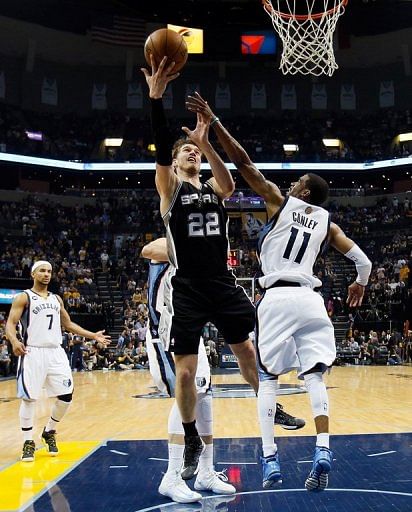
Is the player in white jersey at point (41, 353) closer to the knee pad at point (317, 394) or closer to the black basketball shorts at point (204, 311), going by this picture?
the black basketball shorts at point (204, 311)

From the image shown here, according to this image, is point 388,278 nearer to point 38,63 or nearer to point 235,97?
point 235,97

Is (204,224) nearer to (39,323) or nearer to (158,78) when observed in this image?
(158,78)

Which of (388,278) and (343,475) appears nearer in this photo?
(343,475)

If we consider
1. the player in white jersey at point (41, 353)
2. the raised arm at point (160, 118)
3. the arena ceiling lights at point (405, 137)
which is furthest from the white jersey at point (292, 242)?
the arena ceiling lights at point (405, 137)

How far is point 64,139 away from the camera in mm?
32438

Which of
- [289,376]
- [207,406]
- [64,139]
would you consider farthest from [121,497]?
[64,139]

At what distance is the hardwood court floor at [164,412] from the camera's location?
7.46 metres

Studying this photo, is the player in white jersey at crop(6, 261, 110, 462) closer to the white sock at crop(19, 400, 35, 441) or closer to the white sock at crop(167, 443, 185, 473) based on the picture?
the white sock at crop(19, 400, 35, 441)

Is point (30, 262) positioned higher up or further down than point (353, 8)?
further down

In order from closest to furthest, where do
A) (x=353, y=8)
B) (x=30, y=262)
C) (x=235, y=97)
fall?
(x=30, y=262)
(x=353, y=8)
(x=235, y=97)

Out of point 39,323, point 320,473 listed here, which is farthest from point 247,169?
point 39,323

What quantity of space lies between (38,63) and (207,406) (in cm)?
3095

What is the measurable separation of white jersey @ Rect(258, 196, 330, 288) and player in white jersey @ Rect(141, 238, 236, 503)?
0.90 metres

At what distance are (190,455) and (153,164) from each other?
28.4 m
